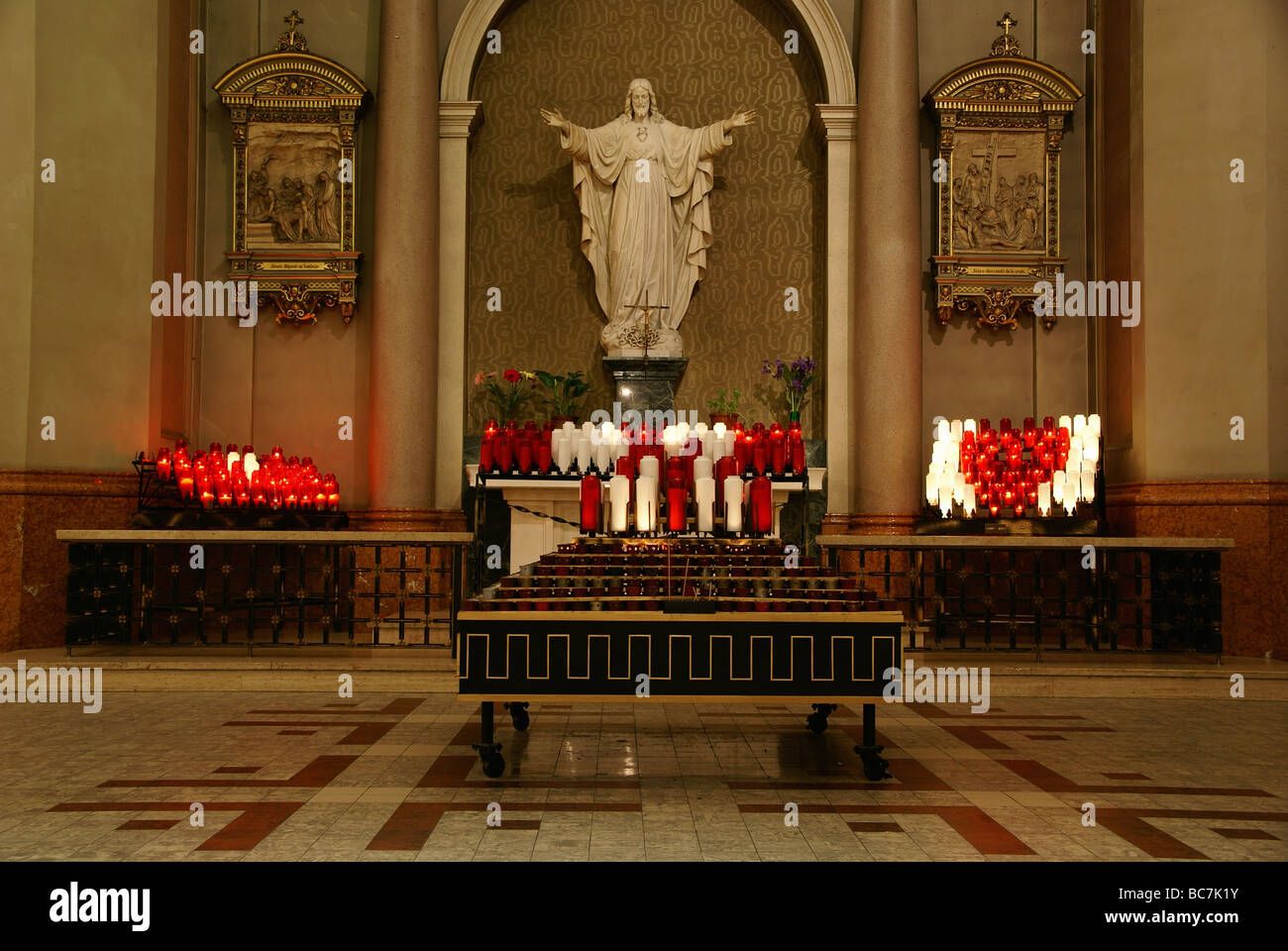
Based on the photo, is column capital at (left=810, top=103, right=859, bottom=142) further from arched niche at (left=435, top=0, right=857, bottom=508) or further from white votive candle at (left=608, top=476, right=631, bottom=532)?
white votive candle at (left=608, top=476, right=631, bottom=532)

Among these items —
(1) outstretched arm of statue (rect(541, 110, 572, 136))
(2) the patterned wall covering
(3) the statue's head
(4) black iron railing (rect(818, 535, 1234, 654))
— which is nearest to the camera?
(4) black iron railing (rect(818, 535, 1234, 654))

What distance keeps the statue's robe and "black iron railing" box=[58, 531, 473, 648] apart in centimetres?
343

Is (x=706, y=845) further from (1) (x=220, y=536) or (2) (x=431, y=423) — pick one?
(2) (x=431, y=423)

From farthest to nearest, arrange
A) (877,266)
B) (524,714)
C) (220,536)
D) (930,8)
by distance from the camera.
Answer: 1. (930,8)
2. (877,266)
3. (220,536)
4. (524,714)

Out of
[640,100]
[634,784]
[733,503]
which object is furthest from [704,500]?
[640,100]

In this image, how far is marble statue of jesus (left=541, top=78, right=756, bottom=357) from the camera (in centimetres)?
1109

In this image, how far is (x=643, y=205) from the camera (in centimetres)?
1109

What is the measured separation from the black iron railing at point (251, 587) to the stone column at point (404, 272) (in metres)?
0.82

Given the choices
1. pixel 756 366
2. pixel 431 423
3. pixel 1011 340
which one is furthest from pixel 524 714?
pixel 1011 340

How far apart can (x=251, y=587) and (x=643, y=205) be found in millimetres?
5533

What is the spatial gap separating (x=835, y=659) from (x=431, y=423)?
21.5 ft

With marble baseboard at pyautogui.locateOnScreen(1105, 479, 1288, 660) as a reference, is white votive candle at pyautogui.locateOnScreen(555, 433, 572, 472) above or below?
above

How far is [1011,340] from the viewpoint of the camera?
36.9 feet

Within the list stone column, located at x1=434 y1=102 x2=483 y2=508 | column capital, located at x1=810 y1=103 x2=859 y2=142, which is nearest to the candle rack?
stone column, located at x1=434 y1=102 x2=483 y2=508
